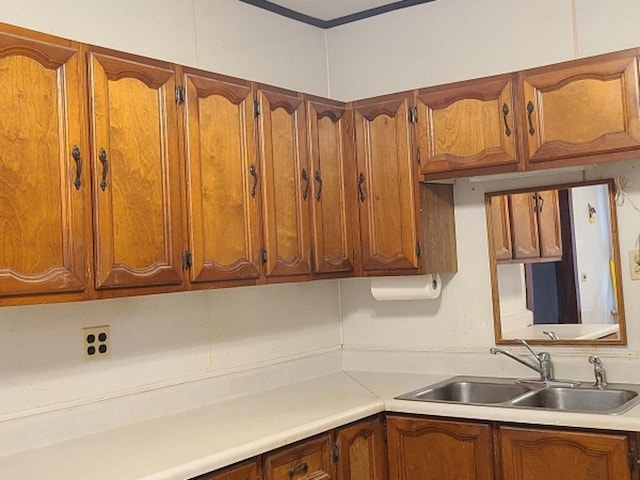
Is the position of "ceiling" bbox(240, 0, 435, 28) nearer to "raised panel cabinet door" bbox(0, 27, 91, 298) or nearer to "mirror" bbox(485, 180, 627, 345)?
"mirror" bbox(485, 180, 627, 345)

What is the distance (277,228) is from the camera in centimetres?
306

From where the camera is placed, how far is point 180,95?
270 cm

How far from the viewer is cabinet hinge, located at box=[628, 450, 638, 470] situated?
2521 mm

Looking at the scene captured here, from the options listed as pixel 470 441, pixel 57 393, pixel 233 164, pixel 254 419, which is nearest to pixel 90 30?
pixel 233 164

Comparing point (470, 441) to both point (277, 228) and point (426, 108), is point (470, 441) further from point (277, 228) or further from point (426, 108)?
point (426, 108)

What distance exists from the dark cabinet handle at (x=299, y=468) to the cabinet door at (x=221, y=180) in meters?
0.70

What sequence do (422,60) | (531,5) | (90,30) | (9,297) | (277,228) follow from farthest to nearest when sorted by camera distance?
(422,60), (531,5), (277,228), (90,30), (9,297)

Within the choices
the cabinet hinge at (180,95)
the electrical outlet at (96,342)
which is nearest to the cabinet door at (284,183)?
the cabinet hinge at (180,95)

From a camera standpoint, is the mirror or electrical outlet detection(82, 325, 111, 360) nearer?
electrical outlet detection(82, 325, 111, 360)

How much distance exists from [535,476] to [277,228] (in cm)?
131

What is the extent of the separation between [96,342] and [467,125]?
1653 millimetres

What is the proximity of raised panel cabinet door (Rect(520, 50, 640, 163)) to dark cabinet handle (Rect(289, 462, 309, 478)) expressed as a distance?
4.66 ft

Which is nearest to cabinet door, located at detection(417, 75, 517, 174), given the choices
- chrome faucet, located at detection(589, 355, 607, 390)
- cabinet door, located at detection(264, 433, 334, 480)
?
chrome faucet, located at detection(589, 355, 607, 390)

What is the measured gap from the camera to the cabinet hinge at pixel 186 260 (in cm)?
265
